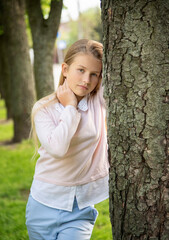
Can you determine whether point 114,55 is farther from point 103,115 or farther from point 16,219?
point 16,219

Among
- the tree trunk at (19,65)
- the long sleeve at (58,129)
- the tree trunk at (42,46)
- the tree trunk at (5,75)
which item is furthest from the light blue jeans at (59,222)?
the tree trunk at (5,75)

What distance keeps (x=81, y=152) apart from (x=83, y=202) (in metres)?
0.35

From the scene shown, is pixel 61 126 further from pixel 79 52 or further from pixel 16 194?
pixel 16 194

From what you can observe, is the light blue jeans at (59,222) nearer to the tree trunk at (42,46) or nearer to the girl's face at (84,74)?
the girl's face at (84,74)

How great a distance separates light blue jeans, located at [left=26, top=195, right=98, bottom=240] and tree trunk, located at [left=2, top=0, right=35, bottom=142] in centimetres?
541

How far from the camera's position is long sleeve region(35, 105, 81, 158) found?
207 cm

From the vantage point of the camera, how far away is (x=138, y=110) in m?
1.85

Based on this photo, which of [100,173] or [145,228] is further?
[100,173]

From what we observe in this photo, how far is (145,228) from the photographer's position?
6.26ft

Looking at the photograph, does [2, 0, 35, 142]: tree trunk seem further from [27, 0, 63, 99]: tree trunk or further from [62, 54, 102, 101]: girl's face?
[62, 54, 102, 101]: girl's face

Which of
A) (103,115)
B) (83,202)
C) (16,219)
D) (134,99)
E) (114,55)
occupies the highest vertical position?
(114,55)

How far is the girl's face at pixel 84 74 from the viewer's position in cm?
227

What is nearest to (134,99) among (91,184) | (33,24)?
(91,184)

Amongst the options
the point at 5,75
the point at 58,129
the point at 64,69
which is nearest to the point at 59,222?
the point at 58,129
